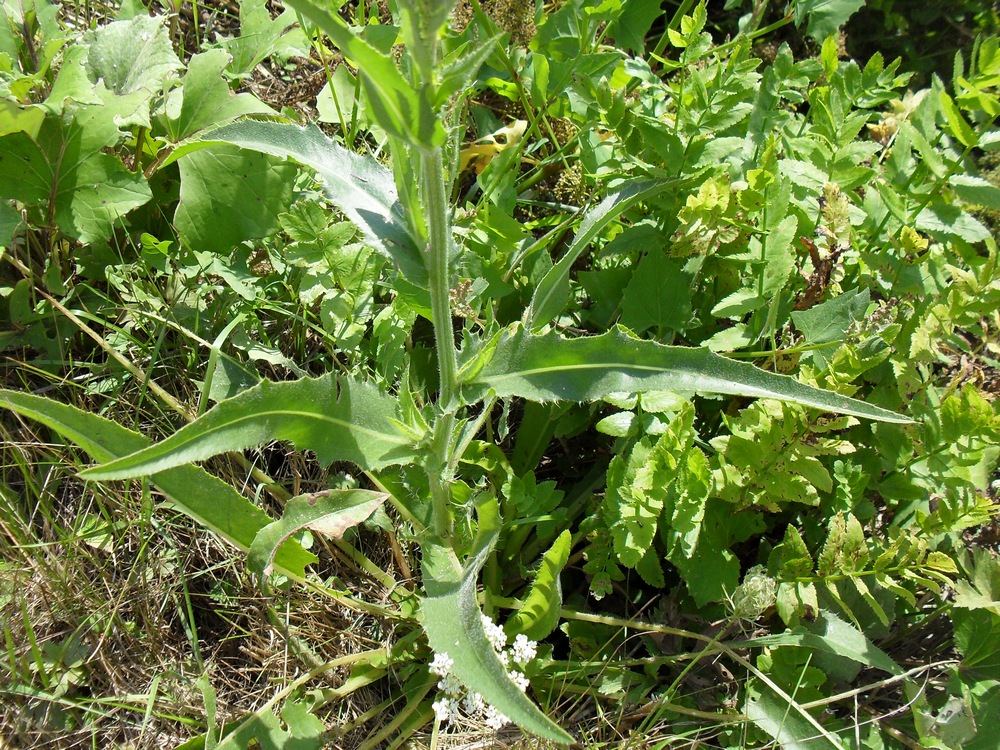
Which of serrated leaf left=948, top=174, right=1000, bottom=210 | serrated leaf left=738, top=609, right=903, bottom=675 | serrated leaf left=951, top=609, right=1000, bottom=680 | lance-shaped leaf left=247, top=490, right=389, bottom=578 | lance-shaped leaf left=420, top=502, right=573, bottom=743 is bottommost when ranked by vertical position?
serrated leaf left=951, top=609, right=1000, bottom=680

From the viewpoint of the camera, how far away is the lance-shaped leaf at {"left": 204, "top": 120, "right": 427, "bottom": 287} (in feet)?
4.83

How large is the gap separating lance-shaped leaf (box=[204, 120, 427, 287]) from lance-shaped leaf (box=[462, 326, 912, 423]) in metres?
0.24

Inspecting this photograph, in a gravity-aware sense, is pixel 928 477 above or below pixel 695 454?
below

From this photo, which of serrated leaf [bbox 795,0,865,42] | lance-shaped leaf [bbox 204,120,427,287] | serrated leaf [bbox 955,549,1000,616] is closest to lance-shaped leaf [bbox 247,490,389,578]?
lance-shaped leaf [bbox 204,120,427,287]

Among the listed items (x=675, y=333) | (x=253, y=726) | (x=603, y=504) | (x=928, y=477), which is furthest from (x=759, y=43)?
(x=253, y=726)

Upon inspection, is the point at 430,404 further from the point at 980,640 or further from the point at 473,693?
the point at 980,640

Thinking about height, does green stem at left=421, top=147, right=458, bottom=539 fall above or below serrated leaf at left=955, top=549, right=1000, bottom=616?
above

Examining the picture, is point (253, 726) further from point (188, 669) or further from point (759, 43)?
point (759, 43)

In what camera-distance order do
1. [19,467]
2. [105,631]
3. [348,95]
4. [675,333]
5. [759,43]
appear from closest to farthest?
[105,631] → [19,467] → [675,333] → [348,95] → [759,43]

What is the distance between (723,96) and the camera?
1.95 meters

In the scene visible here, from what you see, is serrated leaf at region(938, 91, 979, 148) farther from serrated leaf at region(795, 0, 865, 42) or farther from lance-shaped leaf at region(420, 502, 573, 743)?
lance-shaped leaf at region(420, 502, 573, 743)

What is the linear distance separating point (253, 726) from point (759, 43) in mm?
2830

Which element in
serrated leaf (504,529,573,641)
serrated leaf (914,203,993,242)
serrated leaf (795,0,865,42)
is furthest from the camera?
serrated leaf (795,0,865,42)

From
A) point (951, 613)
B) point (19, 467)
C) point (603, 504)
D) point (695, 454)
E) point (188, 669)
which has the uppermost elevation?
point (19, 467)
